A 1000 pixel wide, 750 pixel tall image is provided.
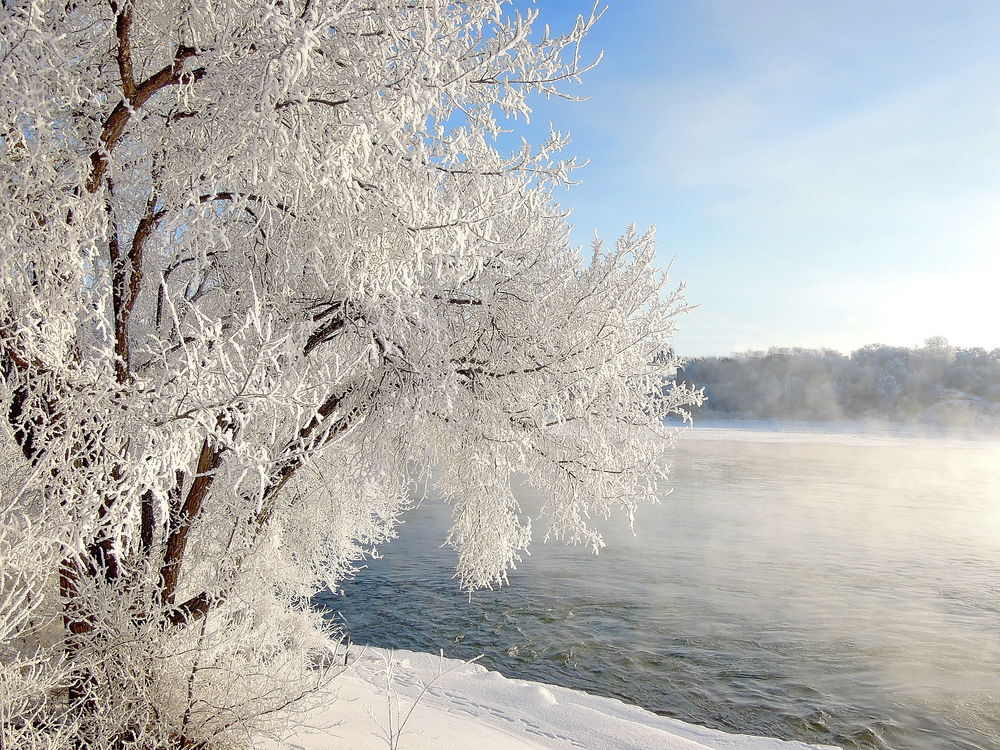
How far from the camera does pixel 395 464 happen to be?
6.01 m

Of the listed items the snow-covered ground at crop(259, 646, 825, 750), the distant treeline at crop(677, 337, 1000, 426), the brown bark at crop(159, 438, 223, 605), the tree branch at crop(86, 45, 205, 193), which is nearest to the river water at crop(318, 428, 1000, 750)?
the snow-covered ground at crop(259, 646, 825, 750)

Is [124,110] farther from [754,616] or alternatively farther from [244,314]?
[754,616]

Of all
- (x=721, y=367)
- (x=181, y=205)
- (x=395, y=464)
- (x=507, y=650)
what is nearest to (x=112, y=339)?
(x=181, y=205)

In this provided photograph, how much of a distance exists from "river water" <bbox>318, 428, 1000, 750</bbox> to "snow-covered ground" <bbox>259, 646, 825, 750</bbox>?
0.73m

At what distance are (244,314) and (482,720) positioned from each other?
4.57m

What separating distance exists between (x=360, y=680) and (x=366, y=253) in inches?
223

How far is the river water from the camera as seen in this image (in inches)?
334

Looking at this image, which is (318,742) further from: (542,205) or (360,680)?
(542,205)

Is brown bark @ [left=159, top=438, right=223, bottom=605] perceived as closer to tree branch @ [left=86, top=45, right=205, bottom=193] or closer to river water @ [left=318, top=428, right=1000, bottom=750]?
tree branch @ [left=86, top=45, right=205, bottom=193]

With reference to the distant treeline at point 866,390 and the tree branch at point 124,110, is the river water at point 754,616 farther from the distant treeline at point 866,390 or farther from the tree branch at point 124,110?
the distant treeline at point 866,390

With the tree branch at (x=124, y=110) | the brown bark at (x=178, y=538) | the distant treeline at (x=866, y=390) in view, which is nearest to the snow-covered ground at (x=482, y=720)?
the brown bark at (x=178, y=538)

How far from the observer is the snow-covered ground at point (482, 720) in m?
5.47

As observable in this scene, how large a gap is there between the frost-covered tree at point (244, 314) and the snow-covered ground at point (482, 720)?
31.5 inches

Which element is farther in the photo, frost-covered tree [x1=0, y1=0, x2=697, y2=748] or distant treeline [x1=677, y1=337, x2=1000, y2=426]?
distant treeline [x1=677, y1=337, x2=1000, y2=426]
